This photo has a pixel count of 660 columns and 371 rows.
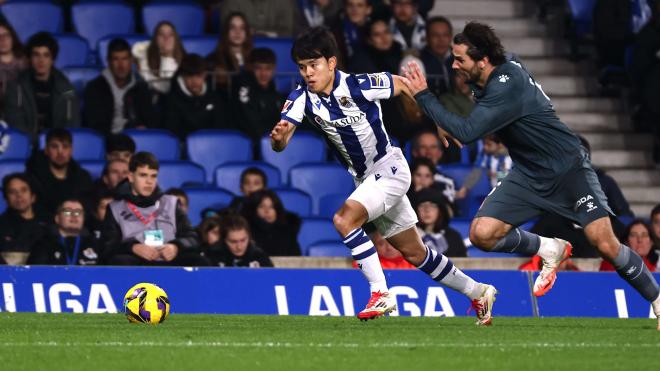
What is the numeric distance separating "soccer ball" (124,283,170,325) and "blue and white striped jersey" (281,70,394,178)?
1650 mm

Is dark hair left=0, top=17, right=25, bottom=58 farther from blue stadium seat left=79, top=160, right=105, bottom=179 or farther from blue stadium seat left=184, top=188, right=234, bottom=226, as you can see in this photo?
blue stadium seat left=184, top=188, right=234, bottom=226

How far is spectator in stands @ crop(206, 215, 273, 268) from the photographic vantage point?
14.2 metres

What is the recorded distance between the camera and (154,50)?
55.9 feet

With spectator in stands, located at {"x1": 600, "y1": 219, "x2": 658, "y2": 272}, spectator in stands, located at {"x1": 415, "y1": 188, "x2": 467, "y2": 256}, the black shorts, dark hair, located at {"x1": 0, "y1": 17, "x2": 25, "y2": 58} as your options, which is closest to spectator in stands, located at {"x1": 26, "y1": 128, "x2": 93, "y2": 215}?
dark hair, located at {"x1": 0, "y1": 17, "x2": 25, "y2": 58}

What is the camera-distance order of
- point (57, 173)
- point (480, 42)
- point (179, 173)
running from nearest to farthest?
point (480, 42) → point (57, 173) → point (179, 173)

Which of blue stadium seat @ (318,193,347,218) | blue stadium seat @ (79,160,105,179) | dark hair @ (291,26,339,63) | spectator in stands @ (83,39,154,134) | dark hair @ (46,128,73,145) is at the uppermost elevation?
dark hair @ (291,26,339,63)

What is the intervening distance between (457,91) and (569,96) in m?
2.47

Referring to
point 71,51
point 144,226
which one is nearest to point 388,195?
point 144,226

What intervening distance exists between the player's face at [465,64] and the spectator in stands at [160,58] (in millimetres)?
6946

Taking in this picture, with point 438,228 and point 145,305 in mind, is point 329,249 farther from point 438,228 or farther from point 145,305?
point 145,305

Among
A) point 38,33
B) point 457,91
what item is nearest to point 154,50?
point 38,33

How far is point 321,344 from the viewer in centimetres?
933

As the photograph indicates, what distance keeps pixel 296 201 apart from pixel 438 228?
6.14 ft

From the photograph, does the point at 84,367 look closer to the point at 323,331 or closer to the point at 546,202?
the point at 323,331
